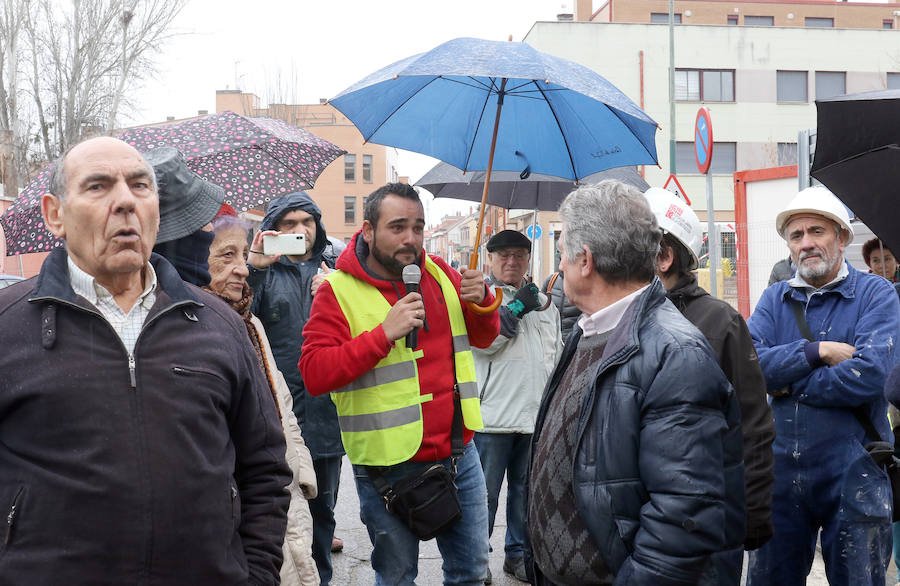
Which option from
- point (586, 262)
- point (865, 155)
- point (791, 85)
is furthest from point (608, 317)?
point (791, 85)

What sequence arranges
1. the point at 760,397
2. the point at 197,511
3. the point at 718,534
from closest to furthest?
the point at 197,511 < the point at 718,534 < the point at 760,397

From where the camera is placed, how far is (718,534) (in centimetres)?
220

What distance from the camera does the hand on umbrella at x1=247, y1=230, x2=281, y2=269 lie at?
14.1 feet

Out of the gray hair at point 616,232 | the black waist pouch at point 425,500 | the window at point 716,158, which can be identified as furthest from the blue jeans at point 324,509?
the window at point 716,158

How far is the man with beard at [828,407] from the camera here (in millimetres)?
3486

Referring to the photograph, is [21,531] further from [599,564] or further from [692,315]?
[692,315]

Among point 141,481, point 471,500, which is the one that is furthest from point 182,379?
point 471,500

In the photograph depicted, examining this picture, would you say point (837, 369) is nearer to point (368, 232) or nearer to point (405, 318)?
point (405, 318)

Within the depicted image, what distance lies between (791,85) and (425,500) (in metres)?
44.1

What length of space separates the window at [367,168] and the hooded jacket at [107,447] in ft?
243

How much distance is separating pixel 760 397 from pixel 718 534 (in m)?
0.95

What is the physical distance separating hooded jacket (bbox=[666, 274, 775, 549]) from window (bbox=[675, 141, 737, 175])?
38886mm

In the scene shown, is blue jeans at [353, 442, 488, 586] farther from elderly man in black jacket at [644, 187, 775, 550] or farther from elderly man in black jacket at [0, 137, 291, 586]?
elderly man in black jacket at [0, 137, 291, 586]

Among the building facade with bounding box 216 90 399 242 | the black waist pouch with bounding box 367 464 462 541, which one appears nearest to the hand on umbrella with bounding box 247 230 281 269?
the black waist pouch with bounding box 367 464 462 541
